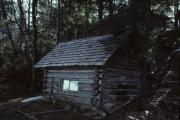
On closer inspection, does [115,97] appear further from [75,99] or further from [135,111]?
[75,99]

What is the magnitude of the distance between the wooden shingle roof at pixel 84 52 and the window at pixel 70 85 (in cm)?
121

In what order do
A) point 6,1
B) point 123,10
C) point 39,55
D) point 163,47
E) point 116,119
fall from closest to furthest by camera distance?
point 116,119 < point 123,10 < point 163,47 < point 39,55 < point 6,1

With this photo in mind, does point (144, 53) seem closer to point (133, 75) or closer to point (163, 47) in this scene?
point (133, 75)

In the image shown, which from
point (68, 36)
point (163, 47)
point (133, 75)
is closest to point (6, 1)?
point (68, 36)

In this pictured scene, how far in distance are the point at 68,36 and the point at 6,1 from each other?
1113cm

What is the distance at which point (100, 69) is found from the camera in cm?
1838

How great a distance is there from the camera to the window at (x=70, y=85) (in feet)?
66.7

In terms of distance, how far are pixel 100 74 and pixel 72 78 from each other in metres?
2.89

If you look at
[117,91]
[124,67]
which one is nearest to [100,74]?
[117,91]

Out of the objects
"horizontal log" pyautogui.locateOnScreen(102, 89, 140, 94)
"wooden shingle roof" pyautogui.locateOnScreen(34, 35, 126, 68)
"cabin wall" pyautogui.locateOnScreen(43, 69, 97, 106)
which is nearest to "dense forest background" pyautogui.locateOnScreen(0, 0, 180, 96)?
"wooden shingle roof" pyautogui.locateOnScreen(34, 35, 126, 68)

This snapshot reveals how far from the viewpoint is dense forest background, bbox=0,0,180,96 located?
1783 centimetres

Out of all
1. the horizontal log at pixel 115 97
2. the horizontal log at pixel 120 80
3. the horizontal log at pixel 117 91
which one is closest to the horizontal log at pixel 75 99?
the horizontal log at pixel 115 97

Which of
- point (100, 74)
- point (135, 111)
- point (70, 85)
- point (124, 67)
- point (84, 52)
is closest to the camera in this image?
point (135, 111)

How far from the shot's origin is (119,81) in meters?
19.4
